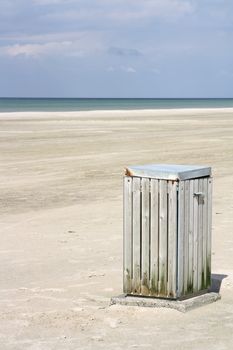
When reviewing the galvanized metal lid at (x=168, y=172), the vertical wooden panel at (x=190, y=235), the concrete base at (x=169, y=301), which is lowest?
the concrete base at (x=169, y=301)

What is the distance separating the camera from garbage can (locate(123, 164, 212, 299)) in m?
6.59

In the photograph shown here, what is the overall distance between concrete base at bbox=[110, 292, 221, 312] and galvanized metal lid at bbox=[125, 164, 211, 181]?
1105 mm

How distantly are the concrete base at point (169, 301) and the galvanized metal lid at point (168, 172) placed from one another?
1105 millimetres

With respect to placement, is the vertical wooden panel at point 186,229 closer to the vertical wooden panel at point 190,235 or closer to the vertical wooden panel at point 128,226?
the vertical wooden panel at point 190,235

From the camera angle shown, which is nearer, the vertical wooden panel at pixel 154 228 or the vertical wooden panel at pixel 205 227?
the vertical wooden panel at pixel 154 228

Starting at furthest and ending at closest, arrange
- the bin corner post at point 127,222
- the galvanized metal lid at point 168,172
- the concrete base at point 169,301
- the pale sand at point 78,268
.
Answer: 1. the bin corner post at point 127,222
2. the concrete base at point 169,301
3. the galvanized metal lid at point 168,172
4. the pale sand at point 78,268

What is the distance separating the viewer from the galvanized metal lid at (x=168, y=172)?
655 centimetres

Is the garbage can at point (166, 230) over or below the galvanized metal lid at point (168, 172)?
below

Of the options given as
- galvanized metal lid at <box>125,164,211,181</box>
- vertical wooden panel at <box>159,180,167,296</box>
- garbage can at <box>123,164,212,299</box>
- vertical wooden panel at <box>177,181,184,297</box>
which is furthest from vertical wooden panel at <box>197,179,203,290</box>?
vertical wooden panel at <box>159,180,167,296</box>

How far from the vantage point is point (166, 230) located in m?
6.61

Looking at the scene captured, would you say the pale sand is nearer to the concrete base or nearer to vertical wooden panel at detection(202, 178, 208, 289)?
the concrete base

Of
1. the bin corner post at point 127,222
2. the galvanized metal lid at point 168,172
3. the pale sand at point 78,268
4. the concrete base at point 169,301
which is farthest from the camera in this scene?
the bin corner post at point 127,222

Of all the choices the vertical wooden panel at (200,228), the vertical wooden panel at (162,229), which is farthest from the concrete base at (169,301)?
the vertical wooden panel at (162,229)

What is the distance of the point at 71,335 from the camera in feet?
20.0
